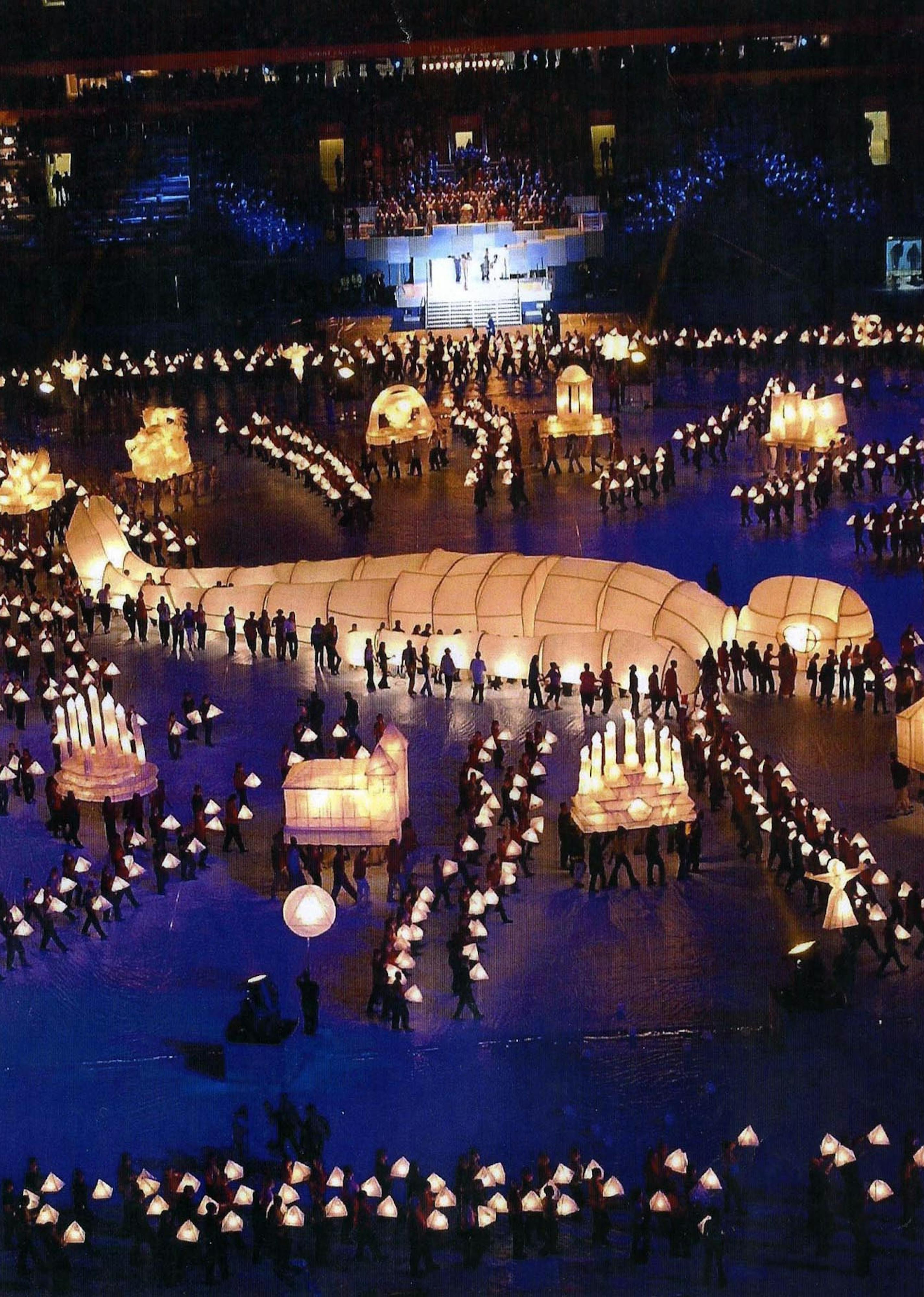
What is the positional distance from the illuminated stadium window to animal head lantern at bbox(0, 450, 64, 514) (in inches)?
1422

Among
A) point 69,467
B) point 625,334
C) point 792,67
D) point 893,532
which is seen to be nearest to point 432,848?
point 893,532

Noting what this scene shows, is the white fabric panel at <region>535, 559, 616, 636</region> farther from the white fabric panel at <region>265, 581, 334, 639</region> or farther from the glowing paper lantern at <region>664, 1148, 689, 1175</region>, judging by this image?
the glowing paper lantern at <region>664, 1148, 689, 1175</region>

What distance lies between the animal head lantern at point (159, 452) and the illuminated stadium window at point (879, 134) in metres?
32.4

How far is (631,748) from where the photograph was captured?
3350 cm

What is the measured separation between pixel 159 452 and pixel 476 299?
20.5m

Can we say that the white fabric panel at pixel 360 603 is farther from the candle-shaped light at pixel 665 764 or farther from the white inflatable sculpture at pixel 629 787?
the candle-shaped light at pixel 665 764

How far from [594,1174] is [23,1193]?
5.69m

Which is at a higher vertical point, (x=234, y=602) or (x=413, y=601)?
(x=413, y=601)

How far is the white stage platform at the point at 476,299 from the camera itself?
71375mm

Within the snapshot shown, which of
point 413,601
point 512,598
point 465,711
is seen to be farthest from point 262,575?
point 465,711

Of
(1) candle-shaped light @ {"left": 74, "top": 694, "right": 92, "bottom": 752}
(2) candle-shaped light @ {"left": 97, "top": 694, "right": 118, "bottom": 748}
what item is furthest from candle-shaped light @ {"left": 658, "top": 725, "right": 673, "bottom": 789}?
(1) candle-shaped light @ {"left": 74, "top": 694, "right": 92, "bottom": 752}

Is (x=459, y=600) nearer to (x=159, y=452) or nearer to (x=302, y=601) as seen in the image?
(x=302, y=601)

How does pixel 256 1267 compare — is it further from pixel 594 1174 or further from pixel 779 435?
pixel 779 435

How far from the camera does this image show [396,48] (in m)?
84.0
